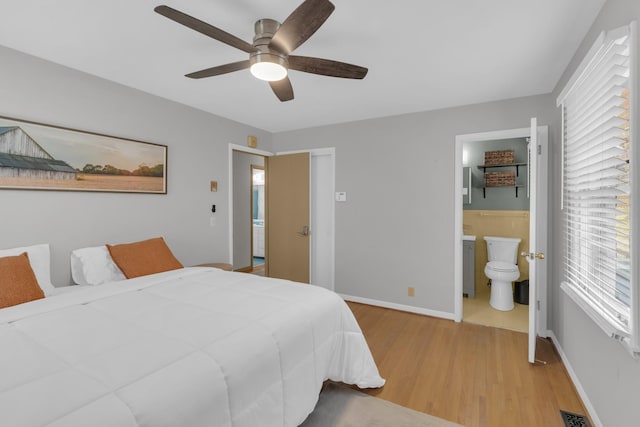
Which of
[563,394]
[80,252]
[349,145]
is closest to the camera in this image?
[563,394]

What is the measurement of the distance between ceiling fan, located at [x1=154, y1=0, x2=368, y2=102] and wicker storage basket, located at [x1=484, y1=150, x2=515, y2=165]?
3.20 m

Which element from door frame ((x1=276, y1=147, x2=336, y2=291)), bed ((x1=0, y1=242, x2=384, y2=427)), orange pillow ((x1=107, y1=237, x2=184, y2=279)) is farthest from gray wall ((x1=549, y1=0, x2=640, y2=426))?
orange pillow ((x1=107, y1=237, x2=184, y2=279))

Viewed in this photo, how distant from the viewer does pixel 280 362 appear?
4.75 ft

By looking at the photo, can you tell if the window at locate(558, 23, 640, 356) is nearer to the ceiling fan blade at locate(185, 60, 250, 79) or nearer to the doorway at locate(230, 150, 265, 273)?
the ceiling fan blade at locate(185, 60, 250, 79)

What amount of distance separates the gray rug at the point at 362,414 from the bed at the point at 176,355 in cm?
13

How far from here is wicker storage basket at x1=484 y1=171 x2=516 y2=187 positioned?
13.7ft

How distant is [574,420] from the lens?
1.80 meters

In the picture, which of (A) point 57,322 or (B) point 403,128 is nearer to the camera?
(A) point 57,322

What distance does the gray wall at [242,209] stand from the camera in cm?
532

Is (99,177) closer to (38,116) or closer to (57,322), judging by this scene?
(38,116)

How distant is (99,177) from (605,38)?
3.59 metres

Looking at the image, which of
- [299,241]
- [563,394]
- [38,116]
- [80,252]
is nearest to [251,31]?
[38,116]

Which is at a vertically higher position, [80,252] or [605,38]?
[605,38]

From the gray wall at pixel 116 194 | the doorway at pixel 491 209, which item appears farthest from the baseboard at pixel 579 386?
the gray wall at pixel 116 194
